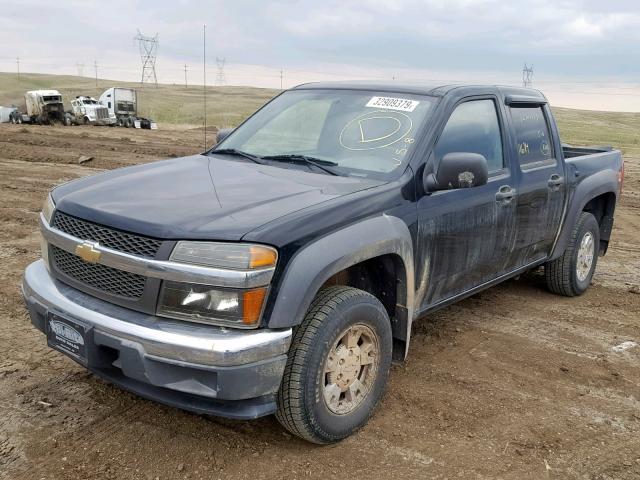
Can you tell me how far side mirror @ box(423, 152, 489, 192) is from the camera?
140 inches

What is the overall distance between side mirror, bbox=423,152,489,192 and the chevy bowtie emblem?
1903mm

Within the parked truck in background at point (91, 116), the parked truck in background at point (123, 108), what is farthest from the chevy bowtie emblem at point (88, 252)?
the parked truck in background at point (91, 116)

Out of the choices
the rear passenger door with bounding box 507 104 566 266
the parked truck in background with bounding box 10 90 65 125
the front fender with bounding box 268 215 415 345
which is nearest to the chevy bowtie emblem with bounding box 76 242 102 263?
the front fender with bounding box 268 215 415 345

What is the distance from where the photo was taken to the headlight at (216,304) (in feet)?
9.09

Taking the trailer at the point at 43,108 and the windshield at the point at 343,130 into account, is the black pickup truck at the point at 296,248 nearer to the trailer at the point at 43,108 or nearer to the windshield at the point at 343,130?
the windshield at the point at 343,130

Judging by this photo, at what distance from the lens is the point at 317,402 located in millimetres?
3076

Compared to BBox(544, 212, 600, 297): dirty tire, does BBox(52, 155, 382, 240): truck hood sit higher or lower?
higher

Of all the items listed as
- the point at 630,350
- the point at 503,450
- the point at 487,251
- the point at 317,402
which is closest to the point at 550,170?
the point at 487,251

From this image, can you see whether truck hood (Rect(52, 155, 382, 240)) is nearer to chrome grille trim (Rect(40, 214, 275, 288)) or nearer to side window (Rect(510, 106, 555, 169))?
chrome grille trim (Rect(40, 214, 275, 288))

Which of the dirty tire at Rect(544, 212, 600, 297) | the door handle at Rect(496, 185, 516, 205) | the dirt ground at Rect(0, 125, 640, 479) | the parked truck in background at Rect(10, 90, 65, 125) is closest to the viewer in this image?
the dirt ground at Rect(0, 125, 640, 479)

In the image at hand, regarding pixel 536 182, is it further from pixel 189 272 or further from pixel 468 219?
pixel 189 272

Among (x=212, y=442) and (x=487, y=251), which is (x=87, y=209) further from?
(x=487, y=251)

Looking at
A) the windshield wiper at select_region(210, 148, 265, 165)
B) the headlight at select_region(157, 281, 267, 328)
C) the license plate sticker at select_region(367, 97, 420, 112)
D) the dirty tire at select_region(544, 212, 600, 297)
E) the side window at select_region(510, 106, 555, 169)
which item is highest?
the license plate sticker at select_region(367, 97, 420, 112)

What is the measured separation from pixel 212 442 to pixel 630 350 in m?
3.33
